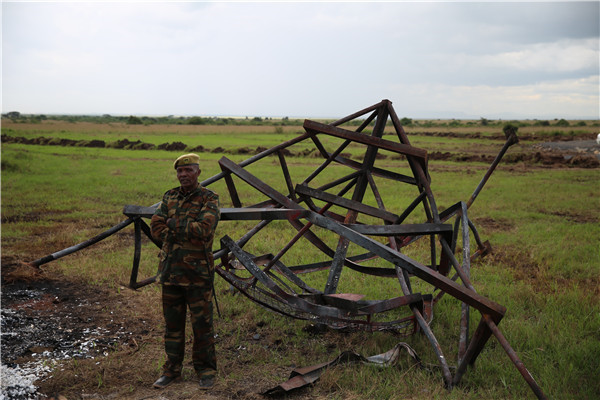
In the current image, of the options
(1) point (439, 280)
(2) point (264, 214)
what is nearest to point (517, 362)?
(1) point (439, 280)

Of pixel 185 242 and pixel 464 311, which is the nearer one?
pixel 185 242

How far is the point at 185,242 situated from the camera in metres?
3.51

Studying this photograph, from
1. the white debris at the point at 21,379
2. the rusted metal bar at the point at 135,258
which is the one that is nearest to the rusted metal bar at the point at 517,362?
the rusted metal bar at the point at 135,258

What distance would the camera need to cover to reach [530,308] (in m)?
5.18

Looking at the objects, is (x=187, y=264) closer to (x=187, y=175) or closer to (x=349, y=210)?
(x=187, y=175)

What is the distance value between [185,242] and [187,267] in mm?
202

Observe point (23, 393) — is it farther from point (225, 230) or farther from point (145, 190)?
point (145, 190)

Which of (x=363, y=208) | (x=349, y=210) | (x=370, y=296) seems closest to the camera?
(x=363, y=208)

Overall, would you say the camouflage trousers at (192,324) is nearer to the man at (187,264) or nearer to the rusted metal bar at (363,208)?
the man at (187,264)

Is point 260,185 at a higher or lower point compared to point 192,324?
higher

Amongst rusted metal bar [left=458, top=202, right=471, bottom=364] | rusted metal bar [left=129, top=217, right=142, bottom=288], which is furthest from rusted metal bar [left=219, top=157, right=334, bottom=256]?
rusted metal bar [left=458, top=202, right=471, bottom=364]

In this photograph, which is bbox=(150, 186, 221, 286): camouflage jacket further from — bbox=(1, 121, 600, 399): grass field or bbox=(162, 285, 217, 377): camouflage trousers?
bbox=(1, 121, 600, 399): grass field

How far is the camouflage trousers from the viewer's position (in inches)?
142

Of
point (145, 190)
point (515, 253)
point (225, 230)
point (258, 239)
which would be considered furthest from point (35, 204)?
point (515, 253)
